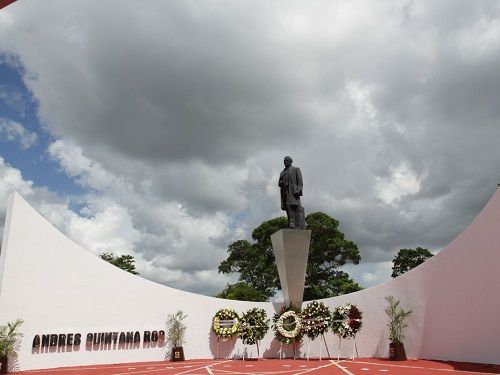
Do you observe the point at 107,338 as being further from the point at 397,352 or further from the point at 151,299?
the point at 397,352

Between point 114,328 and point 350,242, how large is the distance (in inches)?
829

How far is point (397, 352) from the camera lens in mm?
12023

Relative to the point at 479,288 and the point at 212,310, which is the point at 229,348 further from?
the point at 479,288

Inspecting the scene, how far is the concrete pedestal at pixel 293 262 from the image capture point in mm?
15594

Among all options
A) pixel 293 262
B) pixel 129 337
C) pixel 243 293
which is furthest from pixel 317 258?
pixel 129 337

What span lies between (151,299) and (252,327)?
3.40m

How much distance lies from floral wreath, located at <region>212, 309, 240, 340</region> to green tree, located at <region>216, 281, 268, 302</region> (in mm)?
13596

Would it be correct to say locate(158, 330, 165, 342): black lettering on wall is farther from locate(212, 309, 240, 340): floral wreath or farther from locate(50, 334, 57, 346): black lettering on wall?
locate(50, 334, 57, 346): black lettering on wall

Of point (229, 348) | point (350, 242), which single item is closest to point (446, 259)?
point (229, 348)

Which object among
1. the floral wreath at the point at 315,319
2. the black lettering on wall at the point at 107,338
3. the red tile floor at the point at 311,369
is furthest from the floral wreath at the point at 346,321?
the black lettering on wall at the point at 107,338

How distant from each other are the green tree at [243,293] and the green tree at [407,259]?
14119 millimetres

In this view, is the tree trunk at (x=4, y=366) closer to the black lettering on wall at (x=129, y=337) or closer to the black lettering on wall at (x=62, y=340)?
the black lettering on wall at (x=62, y=340)

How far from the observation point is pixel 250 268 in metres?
33.2

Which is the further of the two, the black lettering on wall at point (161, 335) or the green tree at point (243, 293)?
the green tree at point (243, 293)
